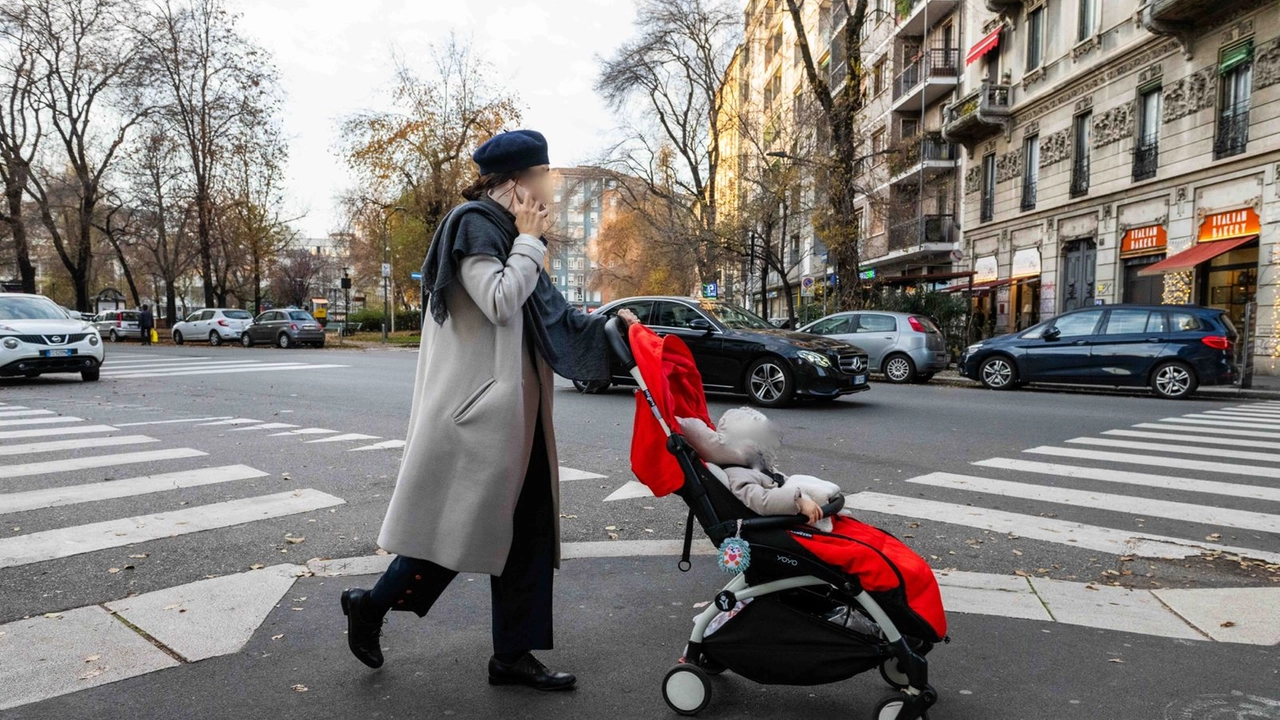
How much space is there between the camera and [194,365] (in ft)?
67.4

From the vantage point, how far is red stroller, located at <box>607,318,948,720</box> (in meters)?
2.57

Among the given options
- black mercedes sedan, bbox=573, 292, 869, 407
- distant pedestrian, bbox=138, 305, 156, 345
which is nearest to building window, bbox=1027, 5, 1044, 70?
black mercedes sedan, bbox=573, 292, 869, 407

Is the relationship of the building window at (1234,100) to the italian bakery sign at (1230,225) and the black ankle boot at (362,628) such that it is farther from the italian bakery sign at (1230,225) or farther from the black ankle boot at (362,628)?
the black ankle boot at (362,628)

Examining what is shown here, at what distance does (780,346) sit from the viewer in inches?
458

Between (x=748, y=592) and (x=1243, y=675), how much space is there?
189 centimetres

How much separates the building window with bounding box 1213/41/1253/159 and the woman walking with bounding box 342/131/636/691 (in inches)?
850

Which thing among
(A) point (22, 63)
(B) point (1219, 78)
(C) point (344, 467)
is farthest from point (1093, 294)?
(A) point (22, 63)

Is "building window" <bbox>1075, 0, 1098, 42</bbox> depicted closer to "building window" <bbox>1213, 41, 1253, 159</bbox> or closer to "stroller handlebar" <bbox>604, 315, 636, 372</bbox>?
"building window" <bbox>1213, 41, 1253, 159</bbox>

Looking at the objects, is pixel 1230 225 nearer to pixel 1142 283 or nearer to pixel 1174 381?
pixel 1142 283

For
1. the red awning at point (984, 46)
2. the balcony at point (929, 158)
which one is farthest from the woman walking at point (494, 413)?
the balcony at point (929, 158)

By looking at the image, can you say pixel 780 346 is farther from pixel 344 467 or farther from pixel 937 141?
pixel 937 141

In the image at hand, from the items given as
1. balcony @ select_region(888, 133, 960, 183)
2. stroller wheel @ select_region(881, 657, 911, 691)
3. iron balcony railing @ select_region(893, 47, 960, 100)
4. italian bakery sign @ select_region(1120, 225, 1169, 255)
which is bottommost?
stroller wheel @ select_region(881, 657, 911, 691)

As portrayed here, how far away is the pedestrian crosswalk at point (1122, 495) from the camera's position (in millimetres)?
5078

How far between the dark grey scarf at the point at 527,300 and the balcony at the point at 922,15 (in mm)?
34520
